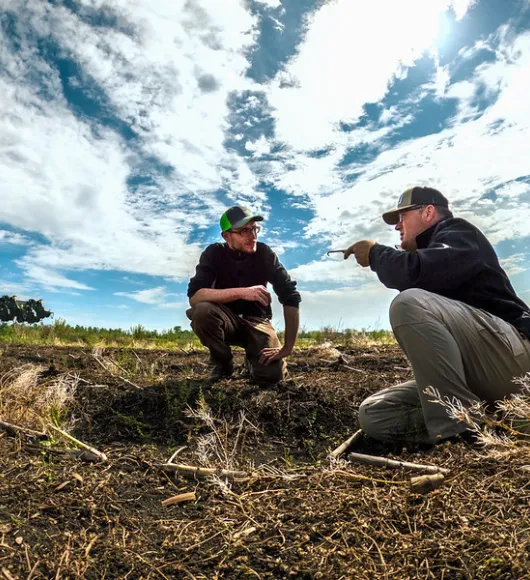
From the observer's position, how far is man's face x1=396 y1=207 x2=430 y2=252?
3.44 metres

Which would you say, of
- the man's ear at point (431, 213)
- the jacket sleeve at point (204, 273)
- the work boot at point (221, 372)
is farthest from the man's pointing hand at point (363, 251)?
the work boot at point (221, 372)

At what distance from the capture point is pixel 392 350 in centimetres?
750

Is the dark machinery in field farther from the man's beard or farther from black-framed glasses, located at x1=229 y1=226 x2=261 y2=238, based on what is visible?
the man's beard

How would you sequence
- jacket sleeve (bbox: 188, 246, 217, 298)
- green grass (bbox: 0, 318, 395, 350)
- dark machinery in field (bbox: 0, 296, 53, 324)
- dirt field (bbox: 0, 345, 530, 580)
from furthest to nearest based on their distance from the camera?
dark machinery in field (bbox: 0, 296, 53, 324) → green grass (bbox: 0, 318, 395, 350) → jacket sleeve (bbox: 188, 246, 217, 298) → dirt field (bbox: 0, 345, 530, 580)

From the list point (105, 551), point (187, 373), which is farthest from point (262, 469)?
point (187, 373)

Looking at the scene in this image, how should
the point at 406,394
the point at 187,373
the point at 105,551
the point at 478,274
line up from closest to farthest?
1. the point at 105,551
2. the point at 478,274
3. the point at 406,394
4. the point at 187,373

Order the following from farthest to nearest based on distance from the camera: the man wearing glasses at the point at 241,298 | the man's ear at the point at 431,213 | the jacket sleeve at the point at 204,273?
1. the jacket sleeve at the point at 204,273
2. the man wearing glasses at the point at 241,298
3. the man's ear at the point at 431,213

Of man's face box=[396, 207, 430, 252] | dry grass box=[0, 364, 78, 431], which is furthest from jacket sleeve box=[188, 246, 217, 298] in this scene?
man's face box=[396, 207, 430, 252]

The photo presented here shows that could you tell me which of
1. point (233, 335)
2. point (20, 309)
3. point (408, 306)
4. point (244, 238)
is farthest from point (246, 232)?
point (20, 309)

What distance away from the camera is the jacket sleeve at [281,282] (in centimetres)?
508

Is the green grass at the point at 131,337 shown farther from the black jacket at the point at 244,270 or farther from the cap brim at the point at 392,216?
the cap brim at the point at 392,216

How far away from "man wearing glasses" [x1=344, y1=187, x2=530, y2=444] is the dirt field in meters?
0.22

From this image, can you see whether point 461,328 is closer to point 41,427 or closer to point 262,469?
point 262,469

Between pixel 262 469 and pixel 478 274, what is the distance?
1711 mm
